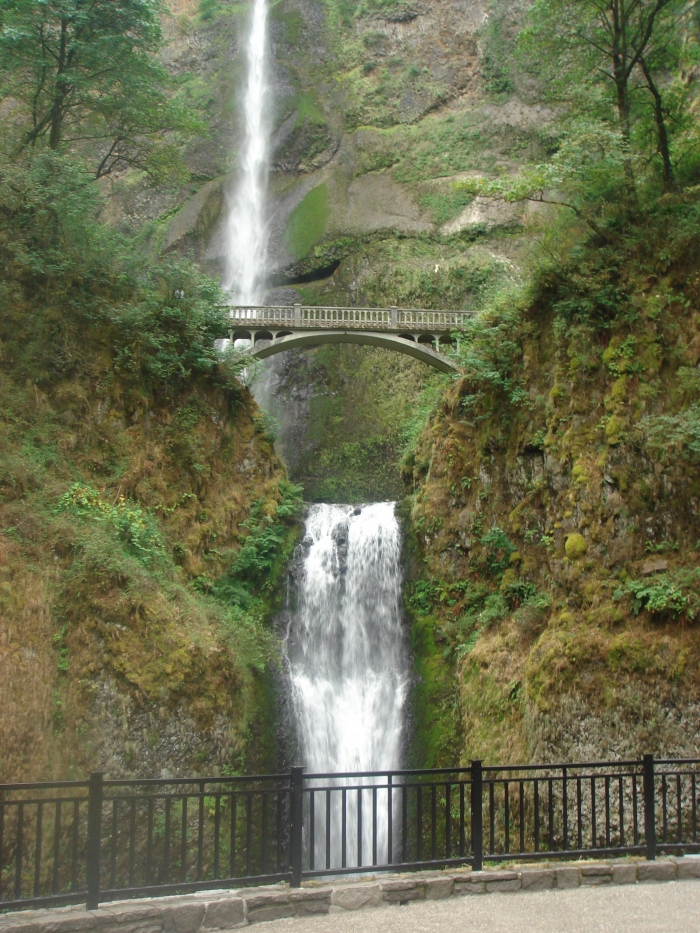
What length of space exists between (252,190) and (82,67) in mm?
17680

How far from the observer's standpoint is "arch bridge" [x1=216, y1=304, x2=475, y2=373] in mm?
25062

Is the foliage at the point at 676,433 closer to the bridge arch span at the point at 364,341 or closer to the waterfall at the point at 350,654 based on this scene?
the waterfall at the point at 350,654

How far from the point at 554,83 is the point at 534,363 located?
26.5ft

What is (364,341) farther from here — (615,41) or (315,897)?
(315,897)

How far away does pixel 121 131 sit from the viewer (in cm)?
2136

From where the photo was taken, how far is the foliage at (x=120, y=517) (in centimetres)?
1488

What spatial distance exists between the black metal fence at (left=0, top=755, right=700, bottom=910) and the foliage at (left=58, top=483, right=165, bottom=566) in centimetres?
437

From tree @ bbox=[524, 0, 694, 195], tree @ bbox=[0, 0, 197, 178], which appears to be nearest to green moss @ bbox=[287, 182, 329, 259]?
tree @ bbox=[0, 0, 197, 178]

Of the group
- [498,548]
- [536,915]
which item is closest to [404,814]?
[536,915]

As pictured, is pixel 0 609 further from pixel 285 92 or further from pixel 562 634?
pixel 285 92

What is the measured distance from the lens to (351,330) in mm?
25672

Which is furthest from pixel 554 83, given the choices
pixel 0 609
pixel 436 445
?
pixel 0 609

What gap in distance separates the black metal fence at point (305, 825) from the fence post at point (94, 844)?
0.01 m

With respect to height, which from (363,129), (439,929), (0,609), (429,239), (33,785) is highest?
(363,129)
